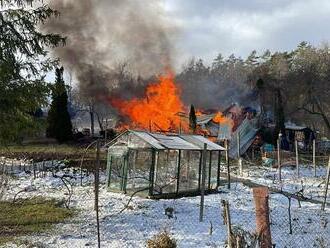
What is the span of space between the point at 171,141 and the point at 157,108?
873 inches

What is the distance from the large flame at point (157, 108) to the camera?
132 feet

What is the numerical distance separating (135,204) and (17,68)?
610cm

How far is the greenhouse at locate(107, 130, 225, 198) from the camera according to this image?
18.4 metres

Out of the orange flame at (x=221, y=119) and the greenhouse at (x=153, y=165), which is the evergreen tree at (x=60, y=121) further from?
the greenhouse at (x=153, y=165)

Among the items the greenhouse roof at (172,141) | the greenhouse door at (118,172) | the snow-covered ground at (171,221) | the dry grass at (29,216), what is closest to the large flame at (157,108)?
the greenhouse roof at (172,141)

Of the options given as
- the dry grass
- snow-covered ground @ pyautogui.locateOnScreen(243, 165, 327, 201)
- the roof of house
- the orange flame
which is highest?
the orange flame

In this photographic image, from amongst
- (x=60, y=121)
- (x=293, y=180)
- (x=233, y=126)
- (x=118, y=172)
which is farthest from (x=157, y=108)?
(x=118, y=172)

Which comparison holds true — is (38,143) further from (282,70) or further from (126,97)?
(282,70)

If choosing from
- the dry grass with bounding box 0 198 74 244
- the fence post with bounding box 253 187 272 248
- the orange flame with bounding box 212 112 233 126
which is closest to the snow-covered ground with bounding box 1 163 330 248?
the dry grass with bounding box 0 198 74 244

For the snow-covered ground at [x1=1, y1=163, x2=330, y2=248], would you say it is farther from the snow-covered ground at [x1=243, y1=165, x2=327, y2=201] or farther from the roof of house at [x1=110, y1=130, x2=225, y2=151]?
the snow-covered ground at [x1=243, y1=165, x2=327, y2=201]

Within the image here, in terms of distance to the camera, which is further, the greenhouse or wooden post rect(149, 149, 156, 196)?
the greenhouse

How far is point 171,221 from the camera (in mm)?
13508

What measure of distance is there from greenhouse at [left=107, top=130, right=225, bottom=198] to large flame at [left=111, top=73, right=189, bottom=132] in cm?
1769

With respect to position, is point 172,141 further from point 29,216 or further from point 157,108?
point 157,108
